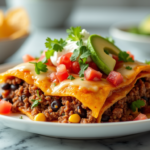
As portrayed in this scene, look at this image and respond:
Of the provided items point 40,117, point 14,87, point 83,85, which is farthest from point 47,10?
point 83,85

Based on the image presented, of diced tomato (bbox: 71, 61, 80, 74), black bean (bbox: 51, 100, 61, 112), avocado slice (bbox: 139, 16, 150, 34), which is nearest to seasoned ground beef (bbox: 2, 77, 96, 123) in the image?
black bean (bbox: 51, 100, 61, 112)

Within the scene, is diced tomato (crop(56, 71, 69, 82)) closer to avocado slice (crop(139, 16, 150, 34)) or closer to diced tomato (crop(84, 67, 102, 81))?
diced tomato (crop(84, 67, 102, 81))

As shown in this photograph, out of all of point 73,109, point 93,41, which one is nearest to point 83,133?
point 73,109

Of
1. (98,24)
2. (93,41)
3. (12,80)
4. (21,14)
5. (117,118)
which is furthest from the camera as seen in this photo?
(98,24)

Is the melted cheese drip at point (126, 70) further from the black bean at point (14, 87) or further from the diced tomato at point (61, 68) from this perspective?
the black bean at point (14, 87)

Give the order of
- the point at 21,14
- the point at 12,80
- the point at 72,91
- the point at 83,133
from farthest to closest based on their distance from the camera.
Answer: the point at 21,14 < the point at 12,80 < the point at 72,91 < the point at 83,133

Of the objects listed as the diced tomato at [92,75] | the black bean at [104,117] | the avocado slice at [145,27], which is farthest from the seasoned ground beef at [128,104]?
the avocado slice at [145,27]

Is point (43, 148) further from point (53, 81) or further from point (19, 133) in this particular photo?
point (53, 81)
